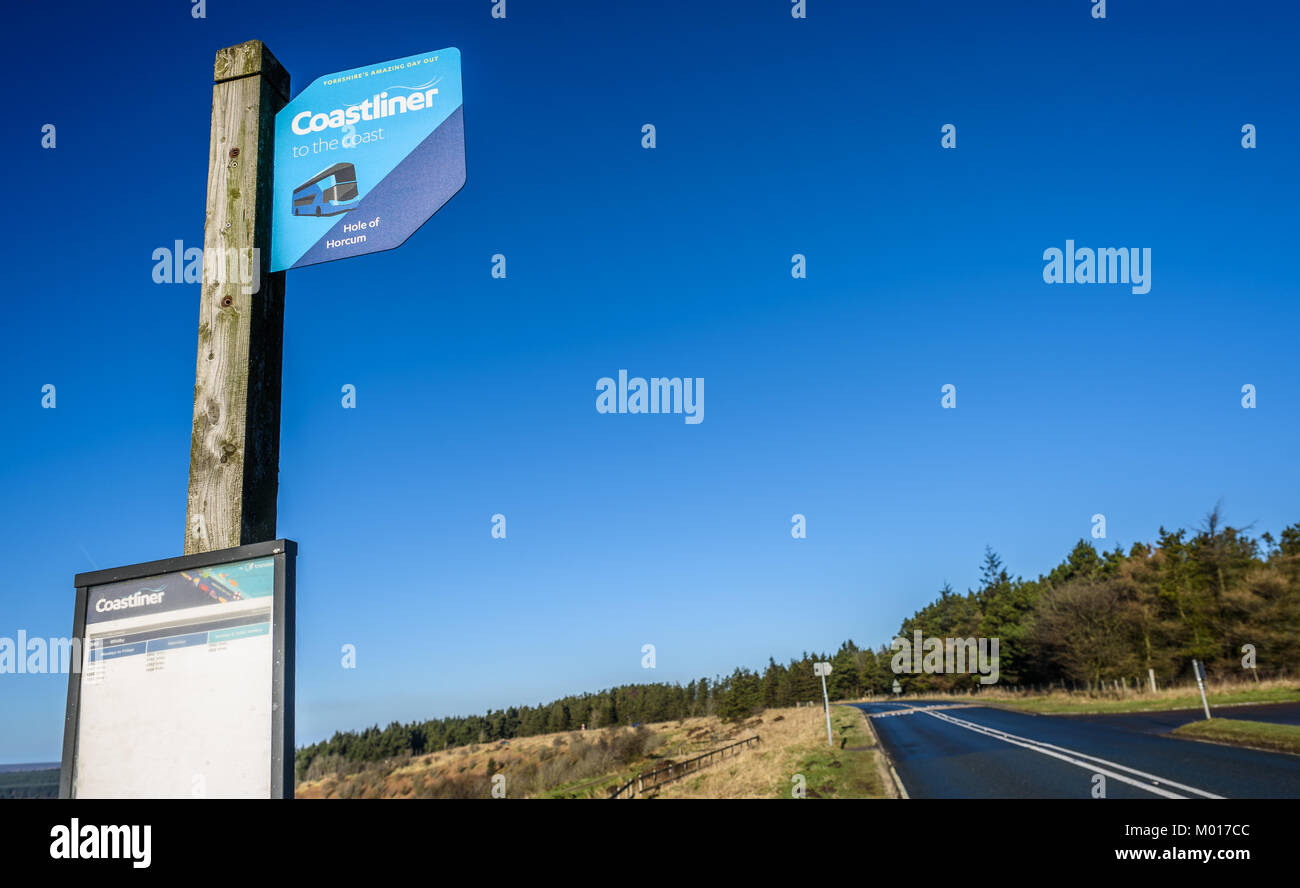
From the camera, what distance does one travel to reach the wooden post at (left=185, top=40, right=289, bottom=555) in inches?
98.4

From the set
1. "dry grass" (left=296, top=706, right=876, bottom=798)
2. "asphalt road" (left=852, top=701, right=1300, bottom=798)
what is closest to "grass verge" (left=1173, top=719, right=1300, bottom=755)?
"asphalt road" (left=852, top=701, right=1300, bottom=798)

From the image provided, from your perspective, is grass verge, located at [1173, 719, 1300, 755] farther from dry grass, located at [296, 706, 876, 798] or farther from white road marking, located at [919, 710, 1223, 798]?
dry grass, located at [296, 706, 876, 798]

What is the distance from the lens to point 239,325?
8.84ft

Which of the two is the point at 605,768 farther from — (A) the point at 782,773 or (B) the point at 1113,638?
(B) the point at 1113,638

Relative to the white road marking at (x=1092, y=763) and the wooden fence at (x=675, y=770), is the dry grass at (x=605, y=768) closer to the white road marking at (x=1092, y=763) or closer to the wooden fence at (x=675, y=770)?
the wooden fence at (x=675, y=770)

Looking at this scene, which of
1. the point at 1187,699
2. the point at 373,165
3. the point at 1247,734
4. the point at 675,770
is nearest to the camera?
the point at 373,165

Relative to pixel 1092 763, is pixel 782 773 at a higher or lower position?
lower

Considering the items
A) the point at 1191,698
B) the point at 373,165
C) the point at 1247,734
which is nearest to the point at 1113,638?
the point at 1191,698

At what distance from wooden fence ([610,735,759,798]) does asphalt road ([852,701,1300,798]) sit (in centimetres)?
575

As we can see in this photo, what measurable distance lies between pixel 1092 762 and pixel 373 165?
2062 centimetres
